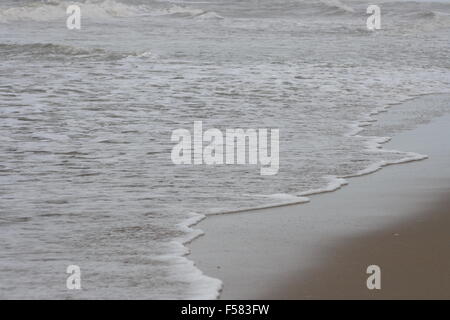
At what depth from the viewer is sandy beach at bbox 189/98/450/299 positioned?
450 cm

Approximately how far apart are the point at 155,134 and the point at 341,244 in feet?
12.9

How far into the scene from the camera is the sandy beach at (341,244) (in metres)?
4.50

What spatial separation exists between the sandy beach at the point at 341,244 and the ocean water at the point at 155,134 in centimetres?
18

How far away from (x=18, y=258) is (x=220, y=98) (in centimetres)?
695

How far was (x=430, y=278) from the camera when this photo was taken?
181 inches

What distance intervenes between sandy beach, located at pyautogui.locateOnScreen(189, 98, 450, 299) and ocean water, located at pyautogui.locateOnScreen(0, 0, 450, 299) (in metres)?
0.18

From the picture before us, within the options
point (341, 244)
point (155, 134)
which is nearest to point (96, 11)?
point (155, 134)

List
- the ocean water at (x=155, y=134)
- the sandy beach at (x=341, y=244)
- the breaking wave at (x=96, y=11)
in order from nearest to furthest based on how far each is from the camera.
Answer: the sandy beach at (x=341, y=244)
the ocean water at (x=155, y=134)
the breaking wave at (x=96, y=11)

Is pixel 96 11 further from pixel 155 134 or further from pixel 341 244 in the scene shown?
pixel 341 244

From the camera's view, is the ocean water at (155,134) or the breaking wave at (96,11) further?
the breaking wave at (96,11)

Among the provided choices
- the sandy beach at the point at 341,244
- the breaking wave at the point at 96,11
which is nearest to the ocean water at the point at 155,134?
the sandy beach at the point at 341,244

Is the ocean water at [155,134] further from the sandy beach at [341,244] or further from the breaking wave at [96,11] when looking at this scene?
the breaking wave at [96,11]

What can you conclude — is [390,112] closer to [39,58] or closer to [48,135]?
[48,135]
